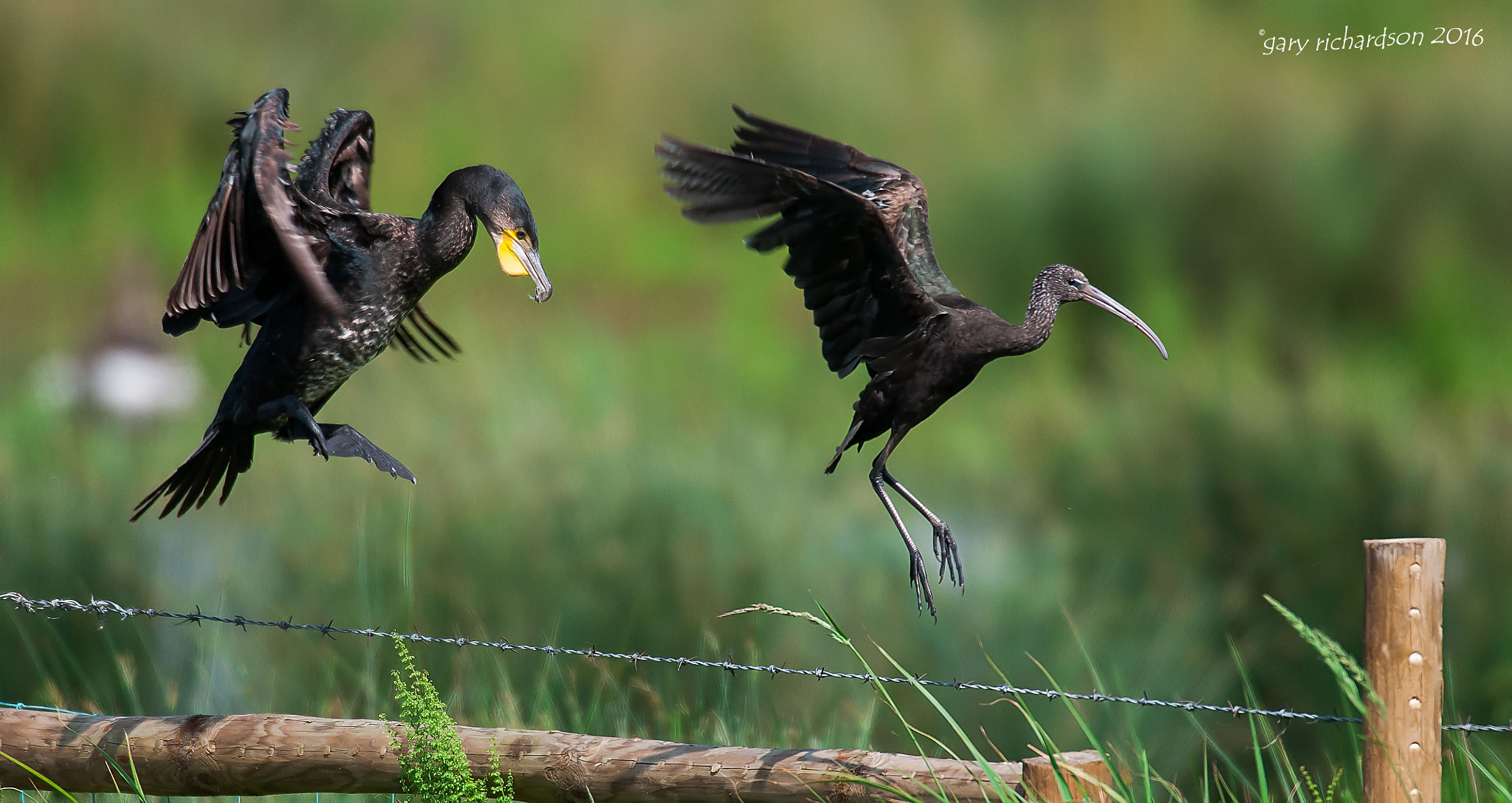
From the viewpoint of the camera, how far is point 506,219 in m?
2.37

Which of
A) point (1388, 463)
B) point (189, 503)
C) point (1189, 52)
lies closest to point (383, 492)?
point (189, 503)

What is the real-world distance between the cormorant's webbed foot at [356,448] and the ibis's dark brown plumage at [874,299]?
2.21 ft

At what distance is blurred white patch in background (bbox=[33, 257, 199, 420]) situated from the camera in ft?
37.6

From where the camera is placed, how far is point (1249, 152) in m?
11.8

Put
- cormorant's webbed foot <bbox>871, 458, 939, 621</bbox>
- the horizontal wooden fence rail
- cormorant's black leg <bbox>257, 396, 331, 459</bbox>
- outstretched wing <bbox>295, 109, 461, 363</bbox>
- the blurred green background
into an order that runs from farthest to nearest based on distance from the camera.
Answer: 1. the blurred green background
2. outstretched wing <bbox>295, 109, 461, 363</bbox>
3. the horizontal wooden fence rail
4. cormorant's black leg <bbox>257, 396, 331, 459</bbox>
5. cormorant's webbed foot <bbox>871, 458, 939, 621</bbox>

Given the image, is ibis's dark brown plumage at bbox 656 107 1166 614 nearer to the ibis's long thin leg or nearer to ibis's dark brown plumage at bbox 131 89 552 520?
the ibis's long thin leg

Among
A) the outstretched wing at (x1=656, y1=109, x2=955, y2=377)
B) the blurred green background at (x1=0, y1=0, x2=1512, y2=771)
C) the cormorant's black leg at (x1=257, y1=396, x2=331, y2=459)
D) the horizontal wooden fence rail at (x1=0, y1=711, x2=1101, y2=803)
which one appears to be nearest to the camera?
the outstretched wing at (x1=656, y1=109, x2=955, y2=377)

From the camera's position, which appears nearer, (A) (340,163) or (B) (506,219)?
(B) (506,219)

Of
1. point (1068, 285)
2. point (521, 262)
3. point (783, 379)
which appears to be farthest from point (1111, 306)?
point (783, 379)

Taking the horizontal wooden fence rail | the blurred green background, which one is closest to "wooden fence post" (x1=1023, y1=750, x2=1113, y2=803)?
the horizontal wooden fence rail

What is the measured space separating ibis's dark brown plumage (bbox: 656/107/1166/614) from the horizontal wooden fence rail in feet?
1.33

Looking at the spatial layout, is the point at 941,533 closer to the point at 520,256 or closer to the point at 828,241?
the point at 828,241

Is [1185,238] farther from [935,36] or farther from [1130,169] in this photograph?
[935,36]

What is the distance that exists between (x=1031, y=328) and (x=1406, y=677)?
36.6 inches
